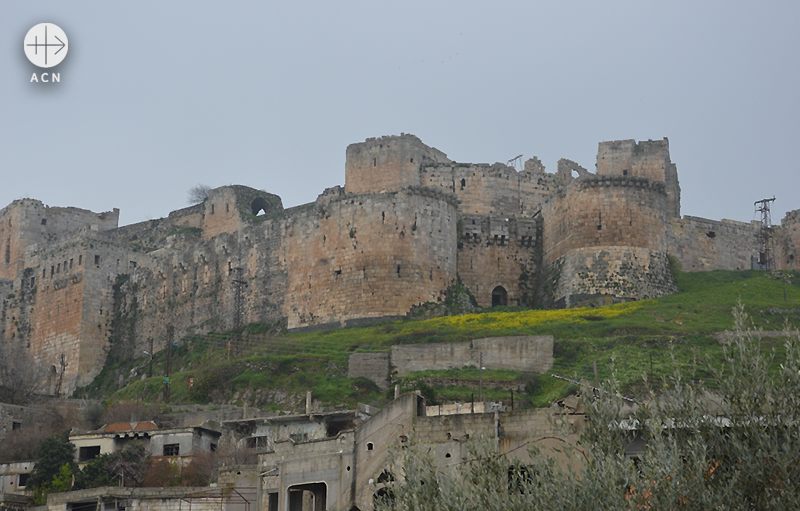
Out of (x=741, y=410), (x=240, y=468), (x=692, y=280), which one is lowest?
(x=240, y=468)

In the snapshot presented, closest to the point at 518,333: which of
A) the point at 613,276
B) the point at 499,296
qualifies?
the point at 613,276

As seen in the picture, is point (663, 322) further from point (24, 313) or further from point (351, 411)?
point (24, 313)

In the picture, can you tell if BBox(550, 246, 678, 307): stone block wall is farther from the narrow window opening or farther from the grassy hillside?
the narrow window opening

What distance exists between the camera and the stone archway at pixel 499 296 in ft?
178

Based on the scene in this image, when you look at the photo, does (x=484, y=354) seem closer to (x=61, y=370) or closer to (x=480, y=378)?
(x=480, y=378)

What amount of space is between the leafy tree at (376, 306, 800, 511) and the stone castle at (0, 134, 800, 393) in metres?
31.6

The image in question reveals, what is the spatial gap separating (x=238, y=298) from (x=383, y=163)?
1091 cm

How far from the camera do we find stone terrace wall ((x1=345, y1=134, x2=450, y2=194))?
2355 inches

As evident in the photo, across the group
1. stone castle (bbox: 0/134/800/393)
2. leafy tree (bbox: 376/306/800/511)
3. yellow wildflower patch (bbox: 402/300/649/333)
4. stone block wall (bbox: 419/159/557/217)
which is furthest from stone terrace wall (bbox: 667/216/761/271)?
leafy tree (bbox: 376/306/800/511)

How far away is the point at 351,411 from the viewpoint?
35.5 m

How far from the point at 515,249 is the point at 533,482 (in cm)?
3842

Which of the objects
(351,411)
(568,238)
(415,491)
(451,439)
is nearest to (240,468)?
(351,411)

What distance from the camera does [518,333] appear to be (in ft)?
144

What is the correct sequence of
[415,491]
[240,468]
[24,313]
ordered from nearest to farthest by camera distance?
[415,491]
[240,468]
[24,313]
